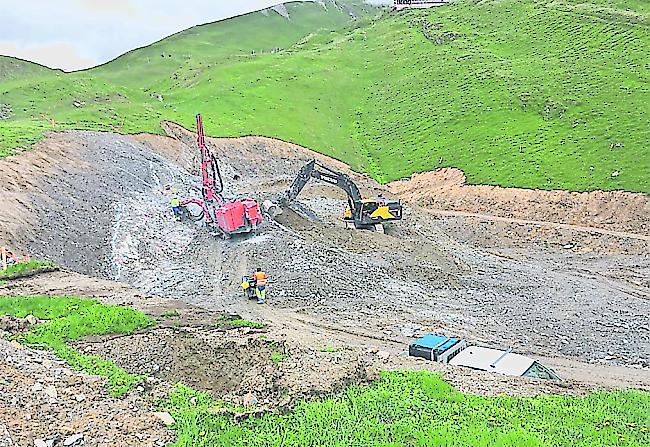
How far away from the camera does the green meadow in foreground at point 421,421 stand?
40.4ft

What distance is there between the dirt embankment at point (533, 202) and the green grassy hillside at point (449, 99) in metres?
1.33

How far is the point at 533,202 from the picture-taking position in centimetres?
4844

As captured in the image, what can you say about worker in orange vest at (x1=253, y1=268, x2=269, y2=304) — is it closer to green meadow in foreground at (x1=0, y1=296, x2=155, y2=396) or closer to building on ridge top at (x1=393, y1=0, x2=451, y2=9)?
green meadow in foreground at (x1=0, y1=296, x2=155, y2=396)

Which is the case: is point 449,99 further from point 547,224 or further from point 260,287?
point 260,287

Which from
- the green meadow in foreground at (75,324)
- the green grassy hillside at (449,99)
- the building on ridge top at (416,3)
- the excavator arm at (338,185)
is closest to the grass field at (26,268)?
the green meadow in foreground at (75,324)

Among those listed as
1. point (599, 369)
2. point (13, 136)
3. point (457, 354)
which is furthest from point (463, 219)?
point (13, 136)

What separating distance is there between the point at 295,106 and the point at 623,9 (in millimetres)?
48301

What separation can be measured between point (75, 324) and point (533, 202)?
38272 millimetres

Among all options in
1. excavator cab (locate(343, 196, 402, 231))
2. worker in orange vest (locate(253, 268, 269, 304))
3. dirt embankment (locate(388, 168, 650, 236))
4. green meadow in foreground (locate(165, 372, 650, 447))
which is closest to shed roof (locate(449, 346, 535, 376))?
green meadow in foreground (locate(165, 372, 650, 447))

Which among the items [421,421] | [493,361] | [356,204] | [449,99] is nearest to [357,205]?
[356,204]

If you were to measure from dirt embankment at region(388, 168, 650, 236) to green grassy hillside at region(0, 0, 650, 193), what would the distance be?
1.33 meters

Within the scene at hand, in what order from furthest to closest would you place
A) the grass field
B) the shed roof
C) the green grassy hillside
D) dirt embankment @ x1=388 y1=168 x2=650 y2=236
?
the green grassy hillside, dirt embankment @ x1=388 y1=168 x2=650 y2=236, the grass field, the shed roof

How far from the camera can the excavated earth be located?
17578 millimetres

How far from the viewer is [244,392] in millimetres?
14812
